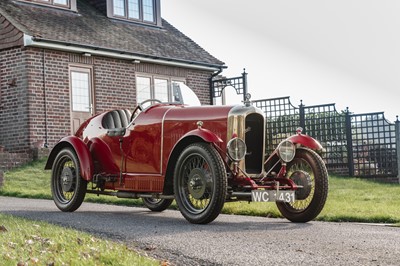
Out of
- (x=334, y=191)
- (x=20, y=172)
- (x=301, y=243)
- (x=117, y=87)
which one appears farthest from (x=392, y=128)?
(x=301, y=243)

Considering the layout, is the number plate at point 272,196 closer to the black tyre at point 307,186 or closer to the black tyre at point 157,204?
the black tyre at point 307,186

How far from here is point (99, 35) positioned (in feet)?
72.0

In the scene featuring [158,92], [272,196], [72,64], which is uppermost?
[72,64]

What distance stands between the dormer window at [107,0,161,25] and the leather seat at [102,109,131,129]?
563 inches

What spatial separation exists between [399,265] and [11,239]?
359cm

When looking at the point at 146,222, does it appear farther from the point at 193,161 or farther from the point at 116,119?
the point at 116,119

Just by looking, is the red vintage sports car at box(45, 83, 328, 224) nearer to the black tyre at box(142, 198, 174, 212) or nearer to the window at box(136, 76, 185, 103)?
the window at box(136, 76, 185, 103)

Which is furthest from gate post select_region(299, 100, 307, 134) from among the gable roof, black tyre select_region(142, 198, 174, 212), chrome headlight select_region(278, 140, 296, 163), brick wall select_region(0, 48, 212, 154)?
chrome headlight select_region(278, 140, 296, 163)

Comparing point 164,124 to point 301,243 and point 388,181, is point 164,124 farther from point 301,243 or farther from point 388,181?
point 388,181

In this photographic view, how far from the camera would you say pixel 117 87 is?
868 inches

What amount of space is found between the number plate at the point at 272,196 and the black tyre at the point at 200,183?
1.39ft

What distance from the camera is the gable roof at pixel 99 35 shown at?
20000 millimetres

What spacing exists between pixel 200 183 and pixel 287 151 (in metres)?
1.27

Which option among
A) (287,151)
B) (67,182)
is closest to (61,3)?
(67,182)
